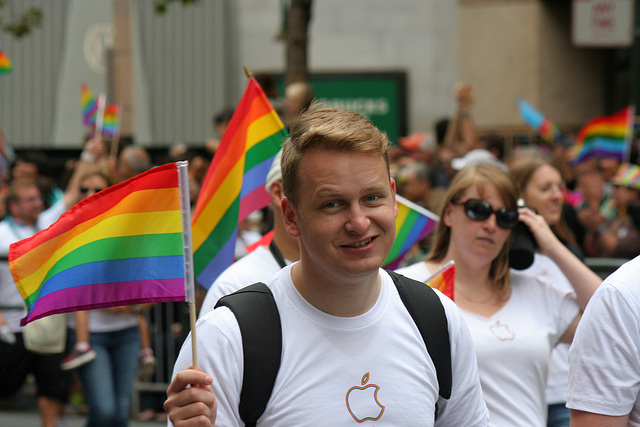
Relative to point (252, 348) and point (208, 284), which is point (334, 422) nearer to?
point (252, 348)

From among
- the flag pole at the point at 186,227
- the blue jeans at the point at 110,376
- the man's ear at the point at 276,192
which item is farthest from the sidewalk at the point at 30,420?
the flag pole at the point at 186,227

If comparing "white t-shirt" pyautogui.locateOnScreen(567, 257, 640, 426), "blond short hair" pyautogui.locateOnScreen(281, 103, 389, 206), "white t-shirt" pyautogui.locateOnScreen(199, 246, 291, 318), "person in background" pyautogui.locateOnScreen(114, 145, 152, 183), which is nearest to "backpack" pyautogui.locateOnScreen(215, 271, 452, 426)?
"blond short hair" pyautogui.locateOnScreen(281, 103, 389, 206)

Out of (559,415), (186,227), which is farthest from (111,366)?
(186,227)

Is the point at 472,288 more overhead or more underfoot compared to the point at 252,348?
more underfoot

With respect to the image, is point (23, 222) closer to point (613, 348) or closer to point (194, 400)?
point (194, 400)

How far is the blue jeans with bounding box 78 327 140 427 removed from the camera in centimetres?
620

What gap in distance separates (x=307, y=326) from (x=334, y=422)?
270 millimetres

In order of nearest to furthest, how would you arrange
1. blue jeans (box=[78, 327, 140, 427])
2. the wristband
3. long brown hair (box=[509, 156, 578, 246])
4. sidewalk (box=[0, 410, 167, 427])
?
1. long brown hair (box=[509, 156, 578, 246])
2. blue jeans (box=[78, 327, 140, 427])
3. sidewalk (box=[0, 410, 167, 427])
4. the wristband

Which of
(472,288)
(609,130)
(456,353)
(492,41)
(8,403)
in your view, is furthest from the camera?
(492,41)

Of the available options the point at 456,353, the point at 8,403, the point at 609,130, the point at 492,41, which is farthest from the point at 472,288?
the point at 492,41

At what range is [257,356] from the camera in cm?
236

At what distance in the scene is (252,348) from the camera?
2.36 metres

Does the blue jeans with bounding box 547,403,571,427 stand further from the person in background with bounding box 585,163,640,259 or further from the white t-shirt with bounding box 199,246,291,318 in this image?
the person in background with bounding box 585,163,640,259

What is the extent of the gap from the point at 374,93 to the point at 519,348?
1475 centimetres
